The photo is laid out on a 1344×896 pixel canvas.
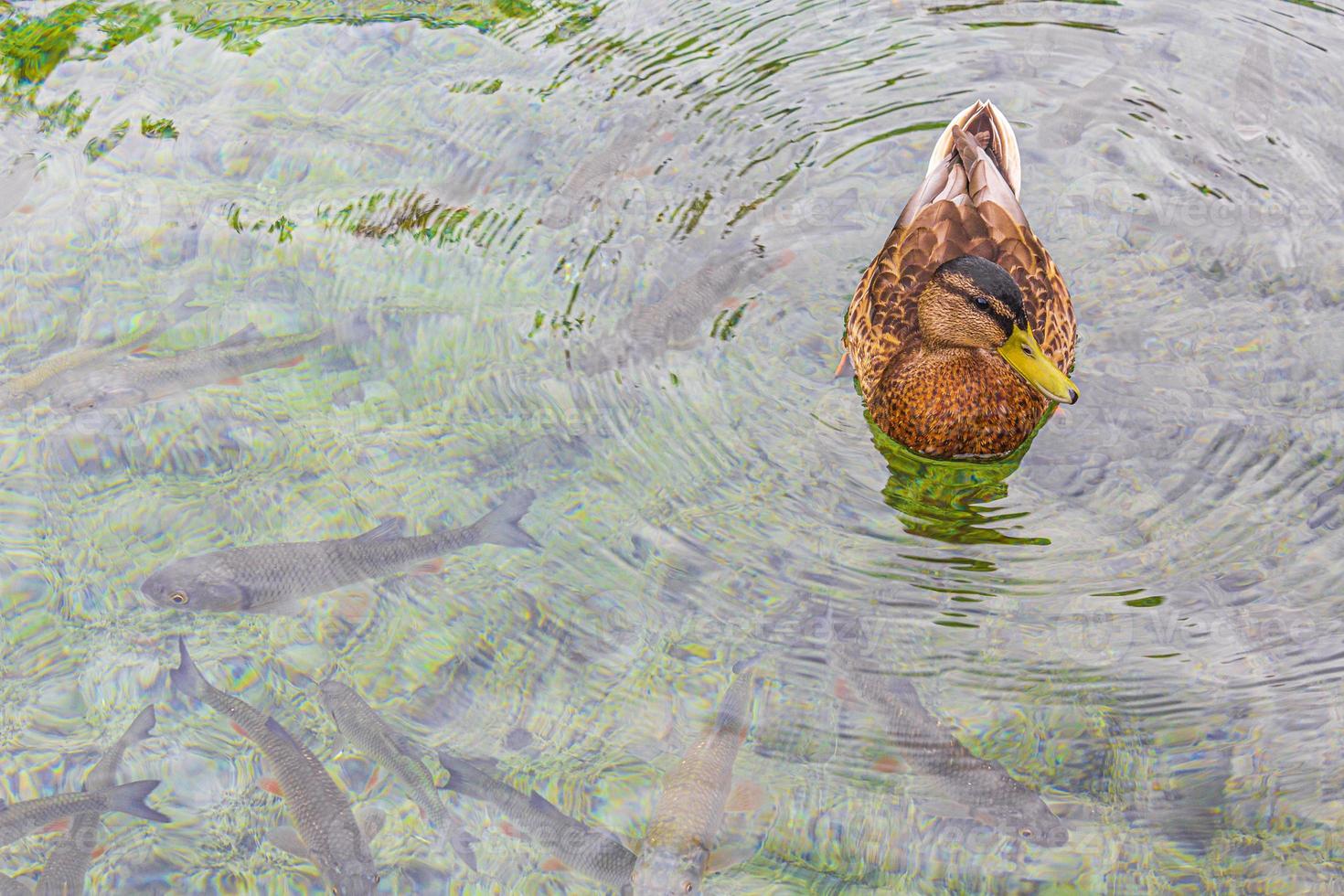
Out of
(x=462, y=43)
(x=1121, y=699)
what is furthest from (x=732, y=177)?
(x=1121, y=699)

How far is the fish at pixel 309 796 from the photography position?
445cm

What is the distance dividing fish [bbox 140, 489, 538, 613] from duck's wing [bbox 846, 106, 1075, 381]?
1976mm

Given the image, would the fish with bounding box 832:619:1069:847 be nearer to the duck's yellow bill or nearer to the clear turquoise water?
the clear turquoise water

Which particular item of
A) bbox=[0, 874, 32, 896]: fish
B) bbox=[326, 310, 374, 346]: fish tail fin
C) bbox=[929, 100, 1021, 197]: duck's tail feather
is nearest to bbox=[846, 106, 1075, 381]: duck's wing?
bbox=[929, 100, 1021, 197]: duck's tail feather

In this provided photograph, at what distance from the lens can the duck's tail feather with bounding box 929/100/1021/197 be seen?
661cm

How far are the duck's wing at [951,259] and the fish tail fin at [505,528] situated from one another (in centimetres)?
182

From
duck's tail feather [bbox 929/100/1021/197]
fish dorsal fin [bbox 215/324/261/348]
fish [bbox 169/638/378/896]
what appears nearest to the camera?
fish [bbox 169/638/378/896]

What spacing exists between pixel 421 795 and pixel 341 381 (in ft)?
7.72

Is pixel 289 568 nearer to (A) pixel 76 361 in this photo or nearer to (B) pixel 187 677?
(B) pixel 187 677

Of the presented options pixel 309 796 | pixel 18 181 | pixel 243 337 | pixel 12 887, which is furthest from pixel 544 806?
pixel 18 181

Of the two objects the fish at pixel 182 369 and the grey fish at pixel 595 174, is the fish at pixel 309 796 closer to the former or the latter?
the fish at pixel 182 369

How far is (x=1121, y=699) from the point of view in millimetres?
4766

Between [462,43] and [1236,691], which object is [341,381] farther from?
[1236,691]

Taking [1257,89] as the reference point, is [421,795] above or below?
below
